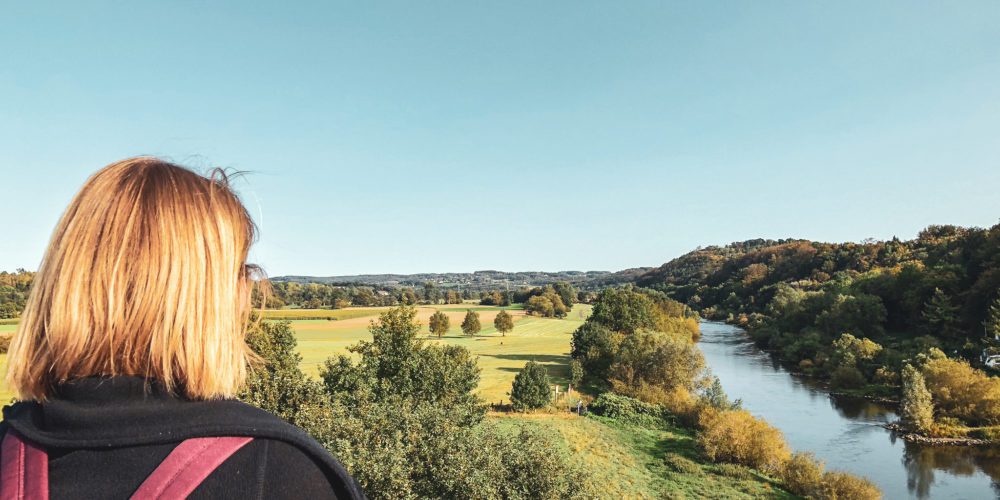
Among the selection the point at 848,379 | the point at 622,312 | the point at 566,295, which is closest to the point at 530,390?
the point at 622,312

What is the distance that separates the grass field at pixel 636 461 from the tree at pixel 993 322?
3910 centimetres

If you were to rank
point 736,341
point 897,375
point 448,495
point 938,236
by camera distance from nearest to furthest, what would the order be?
point 448,495
point 897,375
point 736,341
point 938,236

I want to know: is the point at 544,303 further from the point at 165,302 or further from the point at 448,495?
the point at 165,302

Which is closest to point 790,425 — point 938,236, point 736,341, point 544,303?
point 736,341

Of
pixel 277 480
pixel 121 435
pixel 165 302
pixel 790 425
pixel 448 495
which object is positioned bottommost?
pixel 790 425

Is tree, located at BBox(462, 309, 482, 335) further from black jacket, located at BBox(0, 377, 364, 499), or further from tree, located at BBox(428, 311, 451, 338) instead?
black jacket, located at BBox(0, 377, 364, 499)

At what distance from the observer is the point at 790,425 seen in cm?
3538

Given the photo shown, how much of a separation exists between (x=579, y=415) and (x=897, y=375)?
29.5 m

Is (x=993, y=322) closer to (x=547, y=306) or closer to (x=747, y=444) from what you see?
(x=747, y=444)

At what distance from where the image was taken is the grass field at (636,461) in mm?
23703

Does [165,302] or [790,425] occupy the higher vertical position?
[165,302]

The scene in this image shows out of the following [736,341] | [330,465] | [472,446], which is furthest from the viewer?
[736,341]

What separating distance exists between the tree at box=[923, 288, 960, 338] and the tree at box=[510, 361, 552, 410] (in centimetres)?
5170

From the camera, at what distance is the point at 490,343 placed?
76438 mm
